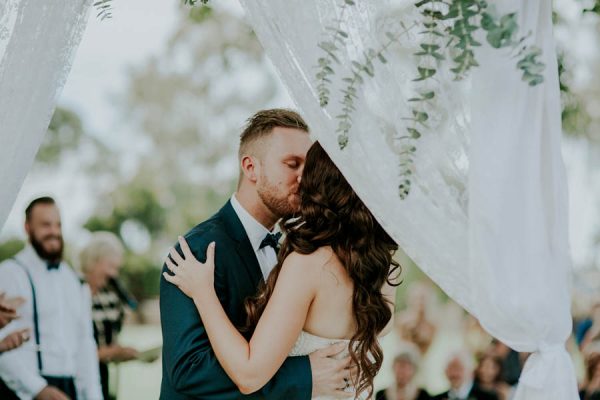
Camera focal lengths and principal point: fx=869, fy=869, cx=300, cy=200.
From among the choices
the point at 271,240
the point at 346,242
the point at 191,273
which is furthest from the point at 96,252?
the point at 346,242

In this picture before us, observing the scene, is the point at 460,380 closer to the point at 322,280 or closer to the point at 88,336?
the point at 88,336

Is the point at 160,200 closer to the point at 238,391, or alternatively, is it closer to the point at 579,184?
the point at 579,184

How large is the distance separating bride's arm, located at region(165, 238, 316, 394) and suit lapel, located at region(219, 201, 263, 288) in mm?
230

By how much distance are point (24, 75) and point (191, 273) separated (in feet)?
2.10

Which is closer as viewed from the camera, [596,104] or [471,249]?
[471,249]

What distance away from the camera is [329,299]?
2256 millimetres

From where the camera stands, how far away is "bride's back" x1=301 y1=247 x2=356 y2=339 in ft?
7.30

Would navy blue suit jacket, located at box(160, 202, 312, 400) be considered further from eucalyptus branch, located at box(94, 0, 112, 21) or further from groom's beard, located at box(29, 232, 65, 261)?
groom's beard, located at box(29, 232, 65, 261)

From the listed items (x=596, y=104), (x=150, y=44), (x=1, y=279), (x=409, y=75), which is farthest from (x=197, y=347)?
(x=150, y=44)

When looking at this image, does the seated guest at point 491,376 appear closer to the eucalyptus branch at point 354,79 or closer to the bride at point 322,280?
the bride at point 322,280

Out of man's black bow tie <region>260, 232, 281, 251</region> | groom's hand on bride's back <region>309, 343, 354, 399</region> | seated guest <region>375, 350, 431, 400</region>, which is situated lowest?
seated guest <region>375, 350, 431, 400</region>

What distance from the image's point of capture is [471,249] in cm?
188

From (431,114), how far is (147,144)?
18.1 meters

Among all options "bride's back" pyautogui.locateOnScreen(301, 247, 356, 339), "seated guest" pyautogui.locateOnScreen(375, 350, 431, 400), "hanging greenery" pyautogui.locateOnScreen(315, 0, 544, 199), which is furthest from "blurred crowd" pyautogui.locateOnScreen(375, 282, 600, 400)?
"hanging greenery" pyautogui.locateOnScreen(315, 0, 544, 199)
